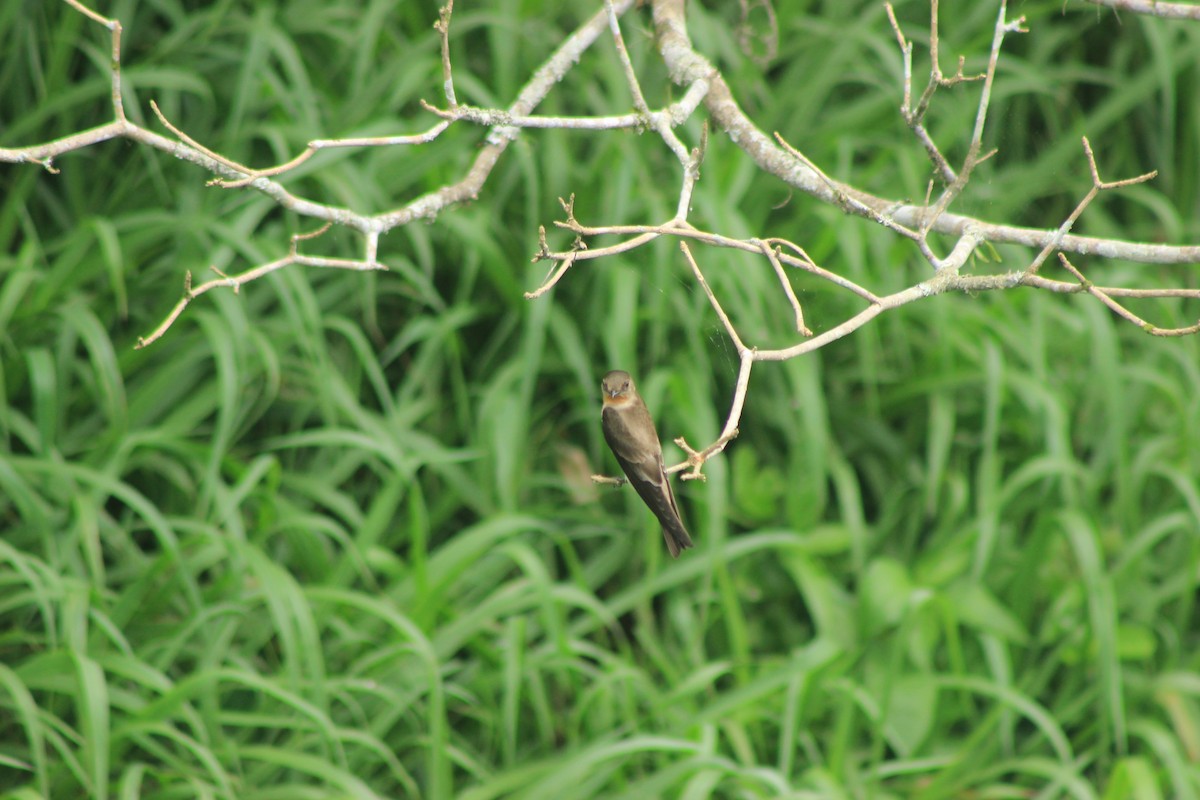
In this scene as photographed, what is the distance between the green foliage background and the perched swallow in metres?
0.65

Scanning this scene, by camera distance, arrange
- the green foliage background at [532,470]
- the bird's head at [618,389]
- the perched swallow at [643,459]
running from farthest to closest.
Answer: the green foliage background at [532,470] < the bird's head at [618,389] < the perched swallow at [643,459]

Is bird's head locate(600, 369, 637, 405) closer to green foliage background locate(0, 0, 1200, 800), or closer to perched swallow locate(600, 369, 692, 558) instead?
perched swallow locate(600, 369, 692, 558)

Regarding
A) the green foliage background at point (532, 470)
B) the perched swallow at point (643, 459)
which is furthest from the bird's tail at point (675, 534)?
the green foliage background at point (532, 470)

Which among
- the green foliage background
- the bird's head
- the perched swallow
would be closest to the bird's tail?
the perched swallow

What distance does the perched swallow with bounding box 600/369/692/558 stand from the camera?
221 centimetres

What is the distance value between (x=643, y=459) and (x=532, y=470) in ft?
5.12

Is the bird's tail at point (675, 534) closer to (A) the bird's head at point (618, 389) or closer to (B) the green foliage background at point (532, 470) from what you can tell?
(A) the bird's head at point (618, 389)

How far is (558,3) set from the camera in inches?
164

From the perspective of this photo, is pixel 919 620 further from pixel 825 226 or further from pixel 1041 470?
pixel 825 226

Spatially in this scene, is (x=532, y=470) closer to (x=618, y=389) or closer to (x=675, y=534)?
(x=618, y=389)

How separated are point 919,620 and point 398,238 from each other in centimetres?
191

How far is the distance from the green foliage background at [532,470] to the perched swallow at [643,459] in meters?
0.65

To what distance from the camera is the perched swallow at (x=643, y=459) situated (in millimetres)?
2211

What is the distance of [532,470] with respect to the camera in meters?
3.77
